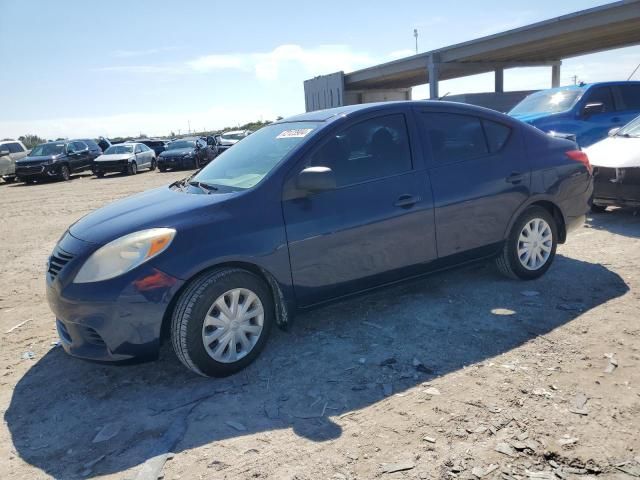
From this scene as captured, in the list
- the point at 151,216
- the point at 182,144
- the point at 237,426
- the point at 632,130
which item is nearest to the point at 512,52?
the point at 182,144

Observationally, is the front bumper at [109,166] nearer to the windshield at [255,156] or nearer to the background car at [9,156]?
the background car at [9,156]

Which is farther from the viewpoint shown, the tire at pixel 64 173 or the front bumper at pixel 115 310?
the tire at pixel 64 173

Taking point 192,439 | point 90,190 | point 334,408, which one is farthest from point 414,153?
point 90,190

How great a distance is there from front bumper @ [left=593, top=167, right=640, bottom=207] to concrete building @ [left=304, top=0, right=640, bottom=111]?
12.1 metres

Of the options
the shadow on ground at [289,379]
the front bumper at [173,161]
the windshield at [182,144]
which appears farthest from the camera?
the windshield at [182,144]

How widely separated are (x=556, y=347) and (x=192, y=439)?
2507 millimetres

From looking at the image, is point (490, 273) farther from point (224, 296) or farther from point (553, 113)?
point (553, 113)

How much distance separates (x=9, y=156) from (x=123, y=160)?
14.8 feet

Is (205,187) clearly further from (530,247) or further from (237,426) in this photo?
(530,247)

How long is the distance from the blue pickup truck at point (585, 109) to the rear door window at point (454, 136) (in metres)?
5.83

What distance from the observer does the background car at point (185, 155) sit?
23.9 metres

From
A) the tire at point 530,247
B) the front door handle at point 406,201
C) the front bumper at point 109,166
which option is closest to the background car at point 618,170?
the tire at point 530,247

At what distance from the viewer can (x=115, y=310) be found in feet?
10.4

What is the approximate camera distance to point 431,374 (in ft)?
11.0
